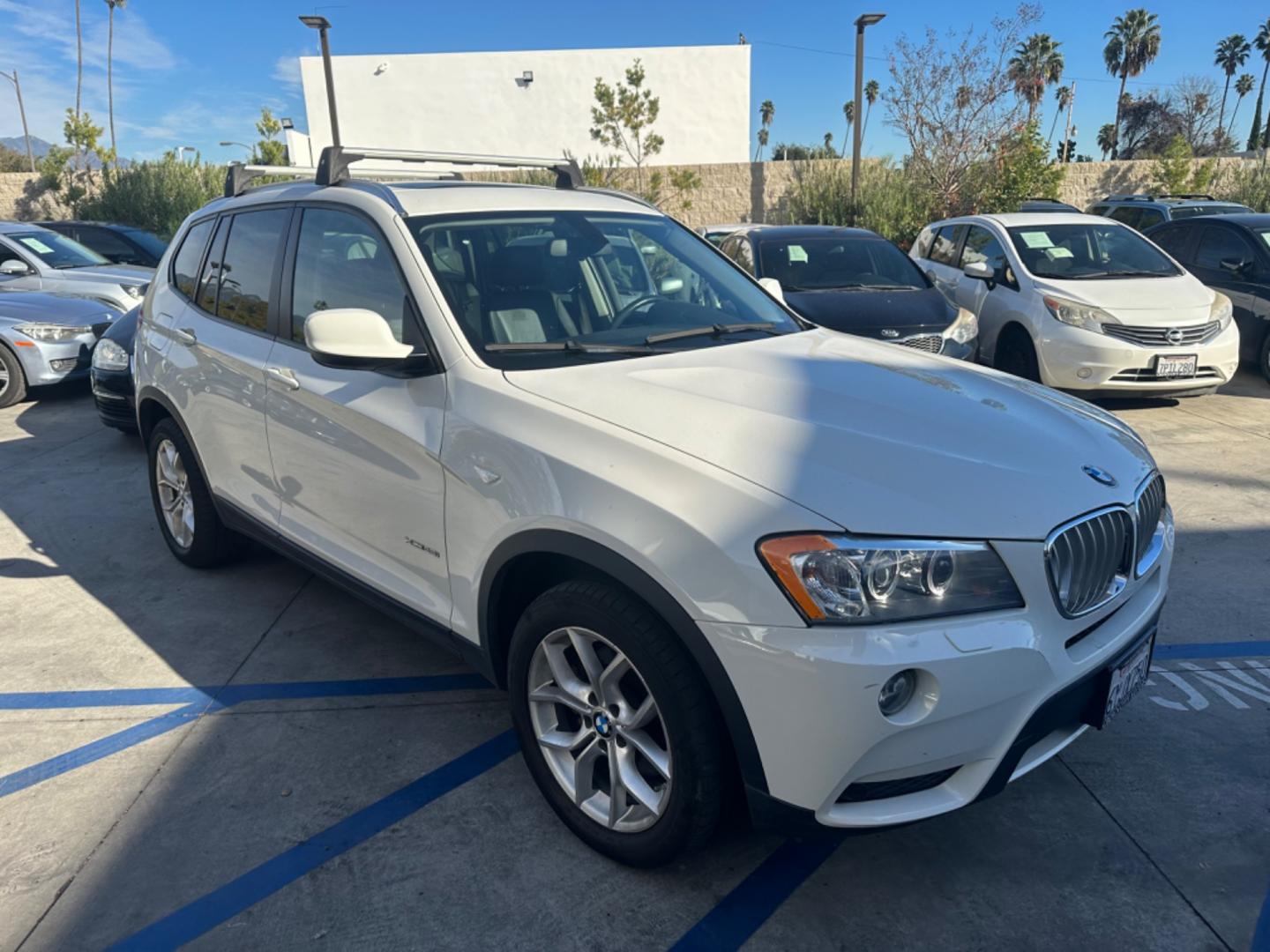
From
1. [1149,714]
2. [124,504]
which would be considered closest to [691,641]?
[1149,714]

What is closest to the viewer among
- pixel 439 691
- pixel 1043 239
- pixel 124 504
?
pixel 439 691

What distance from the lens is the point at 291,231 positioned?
365 centimetres

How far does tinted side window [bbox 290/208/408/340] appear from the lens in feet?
10.1

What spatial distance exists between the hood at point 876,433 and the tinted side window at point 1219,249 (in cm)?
798

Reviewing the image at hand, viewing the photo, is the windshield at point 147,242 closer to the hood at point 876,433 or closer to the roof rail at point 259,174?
the roof rail at point 259,174

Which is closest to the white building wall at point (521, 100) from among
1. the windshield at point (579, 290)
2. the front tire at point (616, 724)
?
the windshield at point (579, 290)

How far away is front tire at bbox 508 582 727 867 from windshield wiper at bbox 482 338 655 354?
32.0 inches

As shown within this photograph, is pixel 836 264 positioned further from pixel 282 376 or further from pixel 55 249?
pixel 55 249

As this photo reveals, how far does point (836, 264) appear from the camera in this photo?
27.2 feet

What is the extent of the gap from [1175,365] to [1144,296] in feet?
2.37

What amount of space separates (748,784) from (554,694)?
66 centimetres

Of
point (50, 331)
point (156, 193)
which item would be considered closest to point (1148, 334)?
point (50, 331)

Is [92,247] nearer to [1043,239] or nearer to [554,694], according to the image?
[1043,239]

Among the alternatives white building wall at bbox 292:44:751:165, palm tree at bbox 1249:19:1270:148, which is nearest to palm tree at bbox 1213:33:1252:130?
palm tree at bbox 1249:19:1270:148
